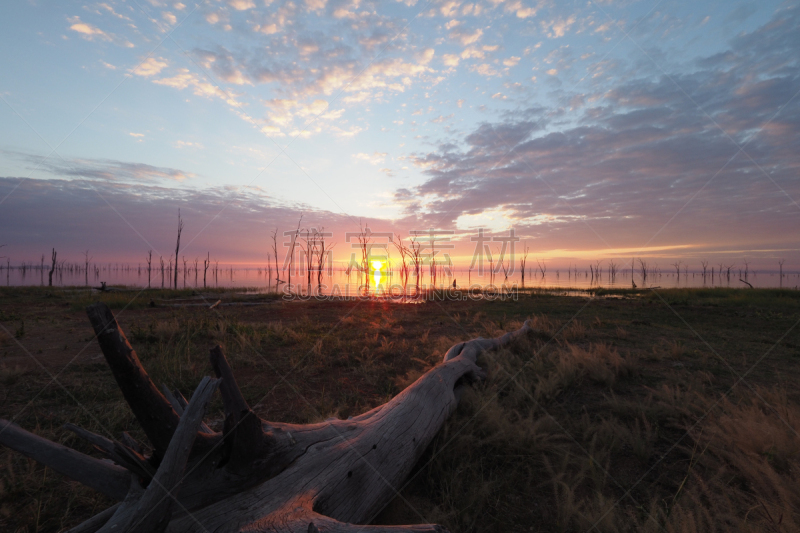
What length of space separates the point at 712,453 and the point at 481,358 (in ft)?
10.1

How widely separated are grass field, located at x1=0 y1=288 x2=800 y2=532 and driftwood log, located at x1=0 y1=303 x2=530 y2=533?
434 mm

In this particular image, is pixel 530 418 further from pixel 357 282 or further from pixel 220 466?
pixel 357 282

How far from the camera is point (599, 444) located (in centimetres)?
305

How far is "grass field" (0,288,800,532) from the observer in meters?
2.17

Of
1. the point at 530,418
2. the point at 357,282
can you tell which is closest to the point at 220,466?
the point at 530,418

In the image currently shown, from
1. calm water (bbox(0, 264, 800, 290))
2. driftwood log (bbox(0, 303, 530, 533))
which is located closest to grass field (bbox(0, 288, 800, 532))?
driftwood log (bbox(0, 303, 530, 533))

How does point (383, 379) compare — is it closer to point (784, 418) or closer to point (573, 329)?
point (784, 418)

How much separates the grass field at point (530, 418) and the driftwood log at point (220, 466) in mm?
434

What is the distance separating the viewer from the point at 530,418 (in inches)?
128

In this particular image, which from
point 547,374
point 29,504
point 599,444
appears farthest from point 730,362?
point 29,504

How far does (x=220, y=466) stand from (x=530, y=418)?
2651 millimetres

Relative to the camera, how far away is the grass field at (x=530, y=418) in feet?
7.12

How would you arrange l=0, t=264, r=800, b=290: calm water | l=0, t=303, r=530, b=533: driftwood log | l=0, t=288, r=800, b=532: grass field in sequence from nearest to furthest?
l=0, t=303, r=530, b=533: driftwood log
l=0, t=288, r=800, b=532: grass field
l=0, t=264, r=800, b=290: calm water

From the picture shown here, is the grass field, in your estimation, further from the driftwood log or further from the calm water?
the calm water
